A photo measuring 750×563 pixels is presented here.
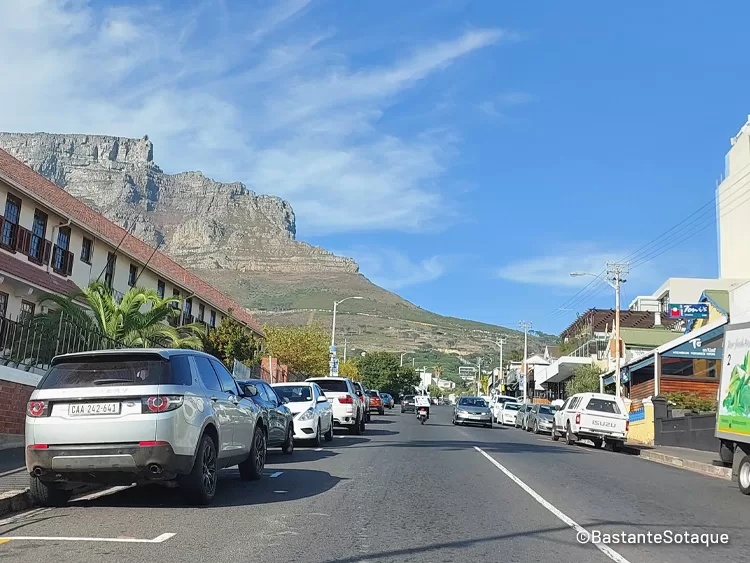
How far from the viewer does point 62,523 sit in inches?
328

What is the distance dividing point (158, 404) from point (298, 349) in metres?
45.2

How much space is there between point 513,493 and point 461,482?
1318mm

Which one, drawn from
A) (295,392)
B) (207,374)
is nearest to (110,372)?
(207,374)

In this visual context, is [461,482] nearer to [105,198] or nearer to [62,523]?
[62,523]

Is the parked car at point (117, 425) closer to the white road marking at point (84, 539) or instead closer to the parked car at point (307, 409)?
the white road marking at point (84, 539)

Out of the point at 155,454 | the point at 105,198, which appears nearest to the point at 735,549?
the point at 155,454

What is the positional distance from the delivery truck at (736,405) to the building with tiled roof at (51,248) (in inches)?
653

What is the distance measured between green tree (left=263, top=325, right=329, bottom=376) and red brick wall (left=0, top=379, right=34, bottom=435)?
122 ft

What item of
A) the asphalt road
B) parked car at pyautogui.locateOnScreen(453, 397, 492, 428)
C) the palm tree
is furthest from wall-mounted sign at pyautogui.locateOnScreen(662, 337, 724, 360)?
the palm tree

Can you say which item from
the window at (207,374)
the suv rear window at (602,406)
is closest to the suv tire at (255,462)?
the window at (207,374)

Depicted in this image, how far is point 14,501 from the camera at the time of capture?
9.04m

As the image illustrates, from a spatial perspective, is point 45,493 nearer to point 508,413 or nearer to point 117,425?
point 117,425

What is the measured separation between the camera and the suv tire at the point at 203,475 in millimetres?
9148

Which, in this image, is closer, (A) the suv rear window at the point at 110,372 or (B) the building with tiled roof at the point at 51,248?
(A) the suv rear window at the point at 110,372
